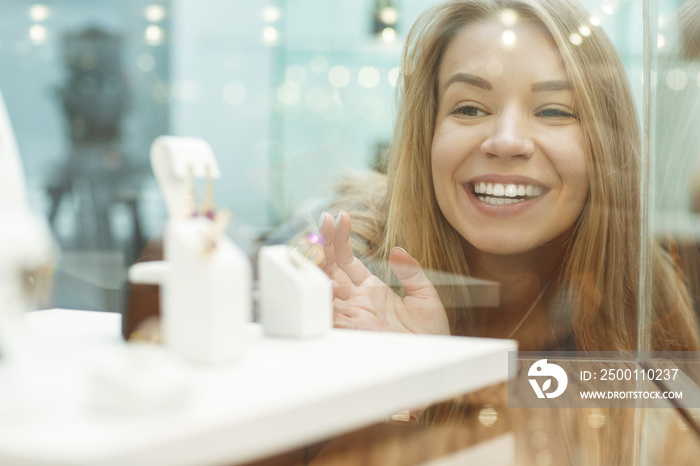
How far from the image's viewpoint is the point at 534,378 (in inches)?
53.7

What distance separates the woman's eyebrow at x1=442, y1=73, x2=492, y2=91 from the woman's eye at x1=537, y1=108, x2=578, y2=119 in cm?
11

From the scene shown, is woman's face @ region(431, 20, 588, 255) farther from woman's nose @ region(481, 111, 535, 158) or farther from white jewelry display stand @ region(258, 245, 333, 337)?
white jewelry display stand @ region(258, 245, 333, 337)

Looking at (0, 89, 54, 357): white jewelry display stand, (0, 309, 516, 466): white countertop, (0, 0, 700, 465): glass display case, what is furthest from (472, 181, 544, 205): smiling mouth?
(0, 89, 54, 357): white jewelry display stand

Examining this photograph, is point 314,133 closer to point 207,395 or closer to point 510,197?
point 510,197

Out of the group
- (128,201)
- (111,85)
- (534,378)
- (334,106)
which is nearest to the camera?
(534,378)

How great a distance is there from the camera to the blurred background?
4.85ft

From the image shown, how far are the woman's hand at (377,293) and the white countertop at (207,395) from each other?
589 mm

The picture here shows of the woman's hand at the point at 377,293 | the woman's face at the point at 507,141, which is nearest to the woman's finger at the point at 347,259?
the woman's hand at the point at 377,293

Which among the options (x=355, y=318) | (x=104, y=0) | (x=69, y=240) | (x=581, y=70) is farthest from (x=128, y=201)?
(x=581, y=70)

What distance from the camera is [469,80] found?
1.40 meters

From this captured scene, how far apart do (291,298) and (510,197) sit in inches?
28.9

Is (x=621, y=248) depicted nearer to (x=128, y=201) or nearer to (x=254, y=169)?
(x=254, y=169)

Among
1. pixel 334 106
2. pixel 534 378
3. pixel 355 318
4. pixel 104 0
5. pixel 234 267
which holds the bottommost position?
pixel 534 378

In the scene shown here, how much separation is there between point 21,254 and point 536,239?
1044 mm
